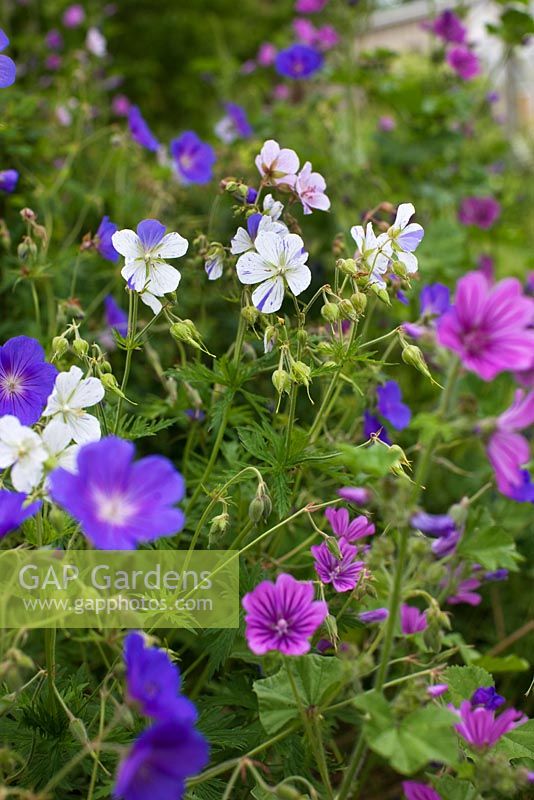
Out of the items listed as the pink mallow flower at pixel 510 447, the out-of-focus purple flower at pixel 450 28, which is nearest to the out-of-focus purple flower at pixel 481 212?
the out-of-focus purple flower at pixel 450 28

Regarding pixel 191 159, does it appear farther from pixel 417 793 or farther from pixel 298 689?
pixel 417 793

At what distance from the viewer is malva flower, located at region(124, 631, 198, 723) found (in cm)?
70

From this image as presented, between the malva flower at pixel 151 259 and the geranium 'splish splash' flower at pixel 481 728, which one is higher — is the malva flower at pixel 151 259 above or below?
above

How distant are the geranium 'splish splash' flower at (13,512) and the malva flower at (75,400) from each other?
11cm

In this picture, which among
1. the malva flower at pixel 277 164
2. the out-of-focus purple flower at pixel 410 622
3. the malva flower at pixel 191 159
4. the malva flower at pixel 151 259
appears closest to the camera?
the malva flower at pixel 151 259

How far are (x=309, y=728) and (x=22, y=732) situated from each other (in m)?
0.36

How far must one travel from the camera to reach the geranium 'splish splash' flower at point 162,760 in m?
0.67

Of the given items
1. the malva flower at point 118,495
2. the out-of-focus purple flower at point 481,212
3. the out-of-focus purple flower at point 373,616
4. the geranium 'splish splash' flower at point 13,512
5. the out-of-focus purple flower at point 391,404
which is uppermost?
the malva flower at point 118,495

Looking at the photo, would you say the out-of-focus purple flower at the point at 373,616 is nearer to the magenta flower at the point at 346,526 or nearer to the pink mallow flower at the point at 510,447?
the magenta flower at the point at 346,526

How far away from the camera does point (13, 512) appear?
32.8 inches

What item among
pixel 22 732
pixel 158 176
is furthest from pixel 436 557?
pixel 158 176

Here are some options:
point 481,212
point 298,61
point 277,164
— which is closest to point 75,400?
point 277,164

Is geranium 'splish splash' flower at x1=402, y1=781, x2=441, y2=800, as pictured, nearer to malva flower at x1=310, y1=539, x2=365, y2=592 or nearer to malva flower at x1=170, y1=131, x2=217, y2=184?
malva flower at x1=310, y1=539, x2=365, y2=592

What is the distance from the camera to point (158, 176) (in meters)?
2.46
